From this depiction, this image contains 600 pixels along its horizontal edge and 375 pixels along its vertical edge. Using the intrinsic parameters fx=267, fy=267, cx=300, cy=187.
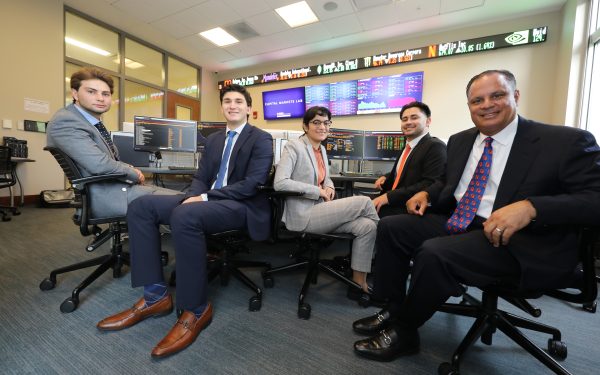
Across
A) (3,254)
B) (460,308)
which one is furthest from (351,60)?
(3,254)

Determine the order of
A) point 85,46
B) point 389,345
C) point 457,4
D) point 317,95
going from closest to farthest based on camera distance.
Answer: point 389,345 < point 457,4 < point 85,46 < point 317,95

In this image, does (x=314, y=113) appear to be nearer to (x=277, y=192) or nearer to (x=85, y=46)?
(x=277, y=192)

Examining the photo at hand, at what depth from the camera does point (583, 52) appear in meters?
3.23

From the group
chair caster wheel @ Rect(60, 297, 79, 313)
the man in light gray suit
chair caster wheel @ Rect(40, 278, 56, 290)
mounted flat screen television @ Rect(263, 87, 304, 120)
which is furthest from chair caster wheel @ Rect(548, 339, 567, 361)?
mounted flat screen television @ Rect(263, 87, 304, 120)

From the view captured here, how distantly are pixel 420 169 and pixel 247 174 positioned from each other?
1.18 meters

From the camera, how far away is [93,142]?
1515mm

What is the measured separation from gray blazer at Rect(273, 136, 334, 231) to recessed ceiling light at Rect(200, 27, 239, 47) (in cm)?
411

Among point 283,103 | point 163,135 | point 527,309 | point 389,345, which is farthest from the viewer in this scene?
point 283,103

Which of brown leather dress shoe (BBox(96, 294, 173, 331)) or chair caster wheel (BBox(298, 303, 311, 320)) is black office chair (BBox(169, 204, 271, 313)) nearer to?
chair caster wheel (BBox(298, 303, 311, 320))

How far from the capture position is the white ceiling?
376cm

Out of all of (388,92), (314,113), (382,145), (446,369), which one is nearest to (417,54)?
(388,92)

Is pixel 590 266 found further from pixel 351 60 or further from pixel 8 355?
pixel 351 60

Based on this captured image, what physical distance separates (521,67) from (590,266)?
4.26 metres

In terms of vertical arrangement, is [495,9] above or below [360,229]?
above
